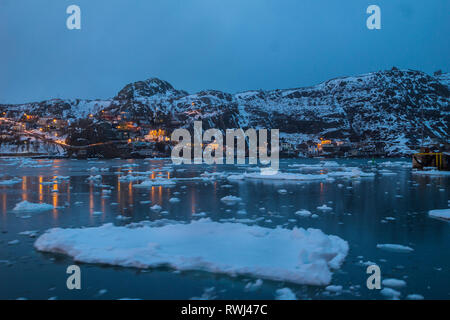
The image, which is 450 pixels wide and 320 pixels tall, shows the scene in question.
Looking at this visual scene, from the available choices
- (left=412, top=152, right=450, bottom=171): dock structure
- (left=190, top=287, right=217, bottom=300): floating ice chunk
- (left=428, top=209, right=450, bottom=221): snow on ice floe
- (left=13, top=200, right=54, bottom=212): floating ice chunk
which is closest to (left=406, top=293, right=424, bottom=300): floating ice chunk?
(left=190, top=287, right=217, bottom=300): floating ice chunk

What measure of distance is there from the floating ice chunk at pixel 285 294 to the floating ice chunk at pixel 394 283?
4.67 ft

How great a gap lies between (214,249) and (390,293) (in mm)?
3044

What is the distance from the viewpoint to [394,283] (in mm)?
4781

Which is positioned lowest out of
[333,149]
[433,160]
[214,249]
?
[214,249]

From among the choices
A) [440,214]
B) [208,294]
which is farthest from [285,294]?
[440,214]

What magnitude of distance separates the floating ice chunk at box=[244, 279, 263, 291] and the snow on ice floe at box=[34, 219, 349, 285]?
216 mm

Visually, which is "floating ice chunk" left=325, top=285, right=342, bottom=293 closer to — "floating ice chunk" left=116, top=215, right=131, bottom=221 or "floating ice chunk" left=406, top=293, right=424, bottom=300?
"floating ice chunk" left=406, top=293, right=424, bottom=300

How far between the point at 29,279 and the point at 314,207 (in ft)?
30.2

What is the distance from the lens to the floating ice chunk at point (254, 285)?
4.69m

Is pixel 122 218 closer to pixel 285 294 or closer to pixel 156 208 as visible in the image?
pixel 156 208

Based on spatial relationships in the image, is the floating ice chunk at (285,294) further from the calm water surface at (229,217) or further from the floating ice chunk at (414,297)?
the floating ice chunk at (414,297)

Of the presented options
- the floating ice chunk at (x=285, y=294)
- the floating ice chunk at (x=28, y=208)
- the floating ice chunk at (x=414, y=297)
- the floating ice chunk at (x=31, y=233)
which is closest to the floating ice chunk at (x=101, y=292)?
the floating ice chunk at (x=285, y=294)
